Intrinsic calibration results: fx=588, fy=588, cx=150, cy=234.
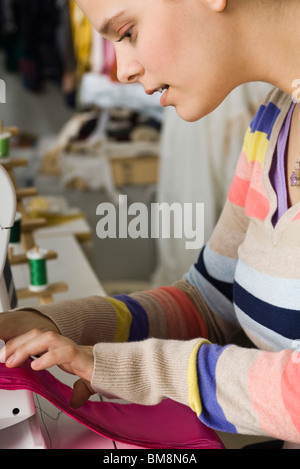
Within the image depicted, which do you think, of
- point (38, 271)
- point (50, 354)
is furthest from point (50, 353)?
point (38, 271)

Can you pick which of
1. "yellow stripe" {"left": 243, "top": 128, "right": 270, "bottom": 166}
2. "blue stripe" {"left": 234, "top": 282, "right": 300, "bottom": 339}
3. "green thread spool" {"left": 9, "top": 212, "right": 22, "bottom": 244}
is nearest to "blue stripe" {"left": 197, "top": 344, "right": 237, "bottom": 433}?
"blue stripe" {"left": 234, "top": 282, "right": 300, "bottom": 339}

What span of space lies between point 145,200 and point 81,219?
5.13 ft

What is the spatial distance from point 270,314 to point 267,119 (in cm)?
31

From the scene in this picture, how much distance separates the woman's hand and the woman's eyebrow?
39 cm

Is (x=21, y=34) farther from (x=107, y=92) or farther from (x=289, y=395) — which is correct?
(x=289, y=395)

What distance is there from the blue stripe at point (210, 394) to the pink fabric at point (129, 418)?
5 centimetres

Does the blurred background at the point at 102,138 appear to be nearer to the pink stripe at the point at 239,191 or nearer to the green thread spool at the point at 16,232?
Answer: the green thread spool at the point at 16,232

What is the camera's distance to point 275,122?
903 mm

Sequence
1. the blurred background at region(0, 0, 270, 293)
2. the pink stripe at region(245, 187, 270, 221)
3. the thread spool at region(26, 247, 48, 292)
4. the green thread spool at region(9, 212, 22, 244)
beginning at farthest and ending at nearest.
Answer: the blurred background at region(0, 0, 270, 293) < the green thread spool at region(9, 212, 22, 244) < the thread spool at region(26, 247, 48, 292) < the pink stripe at region(245, 187, 270, 221)

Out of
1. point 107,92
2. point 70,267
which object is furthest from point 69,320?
point 107,92

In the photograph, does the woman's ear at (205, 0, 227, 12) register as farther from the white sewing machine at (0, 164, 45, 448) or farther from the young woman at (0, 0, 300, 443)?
the white sewing machine at (0, 164, 45, 448)

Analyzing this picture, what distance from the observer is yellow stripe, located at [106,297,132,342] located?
3.04ft

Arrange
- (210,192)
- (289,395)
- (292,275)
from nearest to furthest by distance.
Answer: (289,395) < (292,275) < (210,192)

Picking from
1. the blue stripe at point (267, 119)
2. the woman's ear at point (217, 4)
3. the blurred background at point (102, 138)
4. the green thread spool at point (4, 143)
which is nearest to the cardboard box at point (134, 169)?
the blurred background at point (102, 138)
